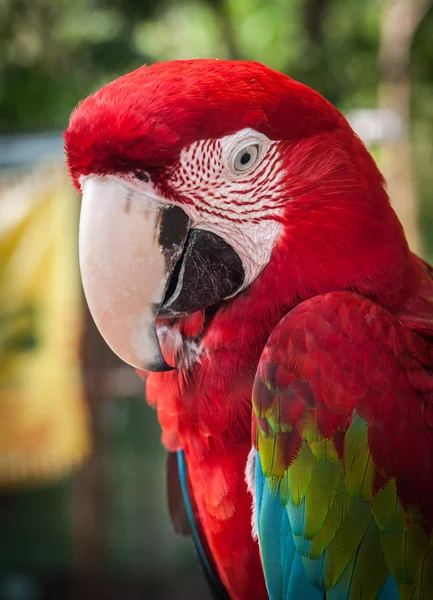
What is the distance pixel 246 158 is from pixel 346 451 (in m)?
0.37

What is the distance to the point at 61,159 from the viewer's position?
205cm

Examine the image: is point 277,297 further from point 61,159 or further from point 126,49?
point 126,49

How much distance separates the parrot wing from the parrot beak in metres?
0.12

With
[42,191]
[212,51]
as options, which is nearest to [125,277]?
[42,191]

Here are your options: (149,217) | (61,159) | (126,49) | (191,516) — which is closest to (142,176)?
(149,217)

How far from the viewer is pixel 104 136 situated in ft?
2.27

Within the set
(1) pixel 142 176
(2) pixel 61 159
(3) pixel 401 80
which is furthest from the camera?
(3) pixel 401 80

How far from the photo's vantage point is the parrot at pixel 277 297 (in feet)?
2.36

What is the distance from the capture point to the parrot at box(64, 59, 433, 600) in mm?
719

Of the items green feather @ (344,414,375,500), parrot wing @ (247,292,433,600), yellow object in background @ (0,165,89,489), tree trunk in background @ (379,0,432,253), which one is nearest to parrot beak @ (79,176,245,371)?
parrot wing @ (247,292,433,600)

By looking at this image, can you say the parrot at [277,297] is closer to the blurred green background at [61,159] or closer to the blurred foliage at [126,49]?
the blurred green background at [61,159]

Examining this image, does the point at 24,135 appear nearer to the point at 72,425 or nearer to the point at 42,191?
the point at 42,191

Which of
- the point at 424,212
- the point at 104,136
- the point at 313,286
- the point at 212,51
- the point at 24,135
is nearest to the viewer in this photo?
the point at 104,136

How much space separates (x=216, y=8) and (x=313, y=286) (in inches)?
107
